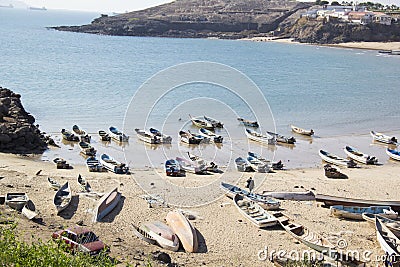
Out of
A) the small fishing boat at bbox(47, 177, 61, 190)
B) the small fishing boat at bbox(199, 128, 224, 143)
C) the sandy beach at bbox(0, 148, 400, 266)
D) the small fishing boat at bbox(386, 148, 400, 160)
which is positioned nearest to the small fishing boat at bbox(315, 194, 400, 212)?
the sandy beach at bbox(0, 148, 400, 266)

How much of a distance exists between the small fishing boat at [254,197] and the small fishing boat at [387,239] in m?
3.99

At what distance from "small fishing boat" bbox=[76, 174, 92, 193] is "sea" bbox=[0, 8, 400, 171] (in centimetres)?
543

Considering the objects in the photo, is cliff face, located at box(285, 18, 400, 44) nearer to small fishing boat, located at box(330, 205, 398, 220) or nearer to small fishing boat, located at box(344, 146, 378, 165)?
small fishing boat, located at box(344, 146, 378, 165)

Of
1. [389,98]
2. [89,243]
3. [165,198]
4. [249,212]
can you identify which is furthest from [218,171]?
[389,98]

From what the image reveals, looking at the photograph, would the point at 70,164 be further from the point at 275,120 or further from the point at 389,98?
the point at 389,98

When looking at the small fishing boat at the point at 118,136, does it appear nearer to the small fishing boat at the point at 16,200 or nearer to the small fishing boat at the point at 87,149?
the small fishing boat at the point at 87,149

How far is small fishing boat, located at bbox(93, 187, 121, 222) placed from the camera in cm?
1809

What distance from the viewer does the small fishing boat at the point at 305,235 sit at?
15.9 m

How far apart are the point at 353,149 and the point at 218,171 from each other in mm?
9857

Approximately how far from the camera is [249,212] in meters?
19.0

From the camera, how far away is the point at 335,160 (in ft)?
94.1

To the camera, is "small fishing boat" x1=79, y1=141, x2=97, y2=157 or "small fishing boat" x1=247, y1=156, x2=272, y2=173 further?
"small fishing boat" x1=79, y1=141, x2=97, y2=157

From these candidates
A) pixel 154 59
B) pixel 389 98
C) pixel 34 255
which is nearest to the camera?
pixel 34 255

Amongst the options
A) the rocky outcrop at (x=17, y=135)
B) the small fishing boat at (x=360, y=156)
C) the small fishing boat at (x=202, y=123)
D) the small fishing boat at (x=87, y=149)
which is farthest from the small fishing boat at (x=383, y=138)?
the rocky outcrop at (x=17, y=135)
